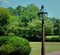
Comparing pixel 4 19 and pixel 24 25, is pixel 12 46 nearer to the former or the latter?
pixel 4 19

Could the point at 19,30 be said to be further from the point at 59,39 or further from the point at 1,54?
the point at 1,54

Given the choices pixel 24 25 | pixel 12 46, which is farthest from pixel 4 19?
pixel 12 46

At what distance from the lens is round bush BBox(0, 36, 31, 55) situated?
1594 cm

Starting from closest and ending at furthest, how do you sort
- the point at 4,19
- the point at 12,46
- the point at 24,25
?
the point at 12,46 < the point at 4,19 < the point at 24,25

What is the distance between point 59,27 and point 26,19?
12755 mm

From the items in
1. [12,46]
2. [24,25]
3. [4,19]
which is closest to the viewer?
[12,46]

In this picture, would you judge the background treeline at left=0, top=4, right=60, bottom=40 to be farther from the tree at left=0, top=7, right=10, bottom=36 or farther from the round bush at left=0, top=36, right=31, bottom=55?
the round bush at left=0, top=36, right=31, bottom=55


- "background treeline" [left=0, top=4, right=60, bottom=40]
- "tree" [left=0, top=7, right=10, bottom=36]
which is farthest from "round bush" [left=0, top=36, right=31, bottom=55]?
"tree" [left=0, top=7, right=10, bottom=36]

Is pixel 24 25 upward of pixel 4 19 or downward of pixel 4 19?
downward

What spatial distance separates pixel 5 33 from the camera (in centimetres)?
6022

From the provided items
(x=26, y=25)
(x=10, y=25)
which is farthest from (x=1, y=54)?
(x=26, y=25)

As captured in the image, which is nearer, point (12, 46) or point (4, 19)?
point (12, 46)

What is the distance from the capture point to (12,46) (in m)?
15.9

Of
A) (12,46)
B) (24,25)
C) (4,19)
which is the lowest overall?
(12,46)
